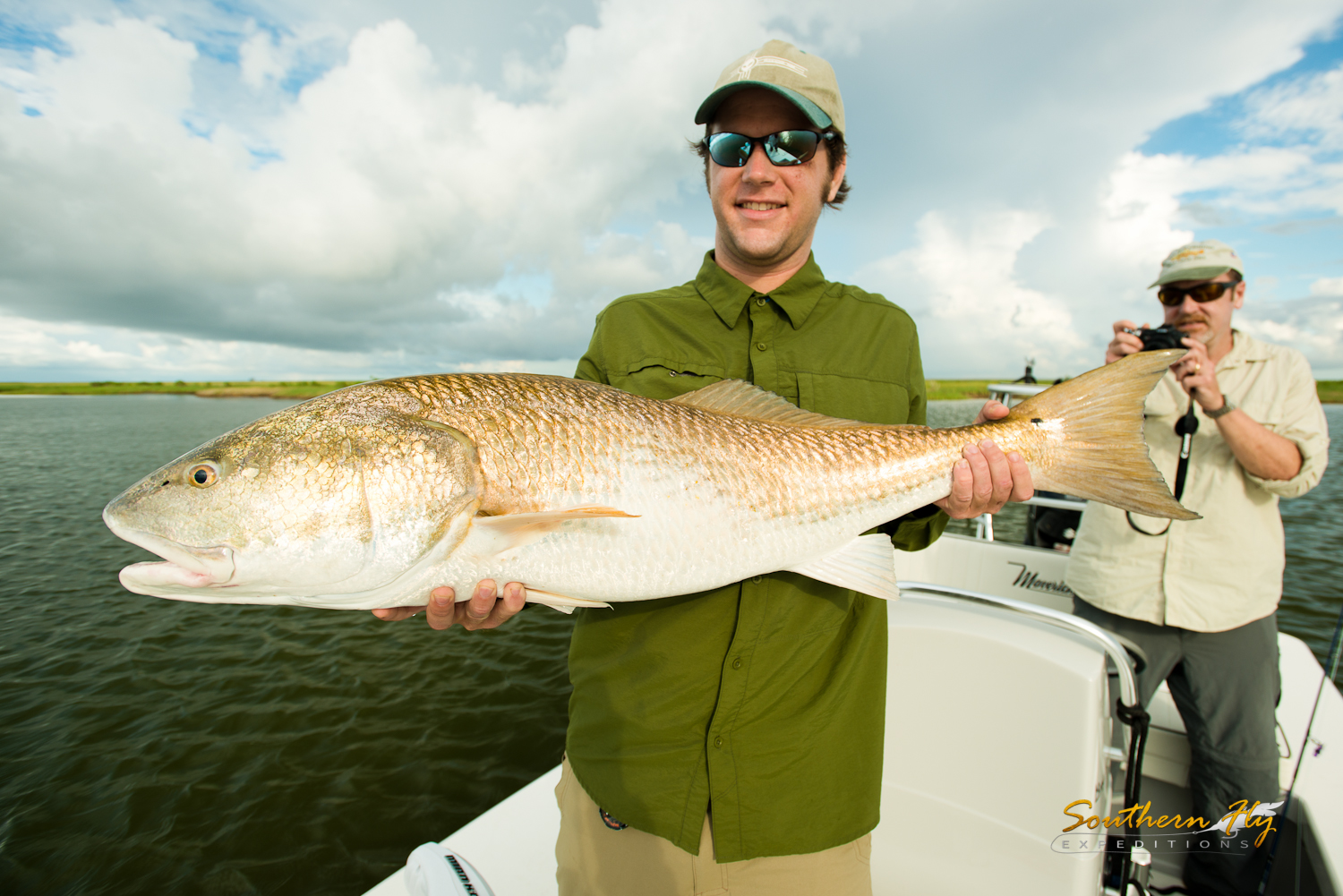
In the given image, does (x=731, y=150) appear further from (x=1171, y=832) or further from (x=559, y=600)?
(x=1171, y=832)

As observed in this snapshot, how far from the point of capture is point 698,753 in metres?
1.89

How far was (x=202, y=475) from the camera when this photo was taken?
189cm

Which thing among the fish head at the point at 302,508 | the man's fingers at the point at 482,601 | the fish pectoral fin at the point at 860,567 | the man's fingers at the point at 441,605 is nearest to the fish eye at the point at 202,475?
the fish head at the point at 302,508

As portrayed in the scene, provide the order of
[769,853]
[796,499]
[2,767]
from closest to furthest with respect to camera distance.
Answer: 1. [769,853]
2. [796,499]
3. [2,767]

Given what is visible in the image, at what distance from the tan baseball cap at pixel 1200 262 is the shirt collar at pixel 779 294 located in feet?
9.67

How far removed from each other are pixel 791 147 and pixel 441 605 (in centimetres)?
222

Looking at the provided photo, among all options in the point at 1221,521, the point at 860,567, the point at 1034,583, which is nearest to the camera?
the point at 860,567

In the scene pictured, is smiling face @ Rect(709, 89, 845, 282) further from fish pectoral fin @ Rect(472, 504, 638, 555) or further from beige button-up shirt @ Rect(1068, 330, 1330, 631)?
beige button-up shirt @ Rect(1068, 330, 1330, 631)

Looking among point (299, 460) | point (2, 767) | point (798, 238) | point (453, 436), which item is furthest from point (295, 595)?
point (2, 767)

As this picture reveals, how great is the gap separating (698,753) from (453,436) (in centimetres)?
135

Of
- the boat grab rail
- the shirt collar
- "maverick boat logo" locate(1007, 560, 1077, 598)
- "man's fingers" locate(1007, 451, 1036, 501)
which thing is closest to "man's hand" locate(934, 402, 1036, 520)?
"man's fingers" locate(1007, 451, 1036, 501)

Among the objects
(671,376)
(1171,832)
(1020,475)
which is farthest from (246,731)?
(1171,832)

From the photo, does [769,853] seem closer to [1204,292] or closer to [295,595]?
[295,595]

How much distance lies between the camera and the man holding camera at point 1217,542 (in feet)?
10.9
